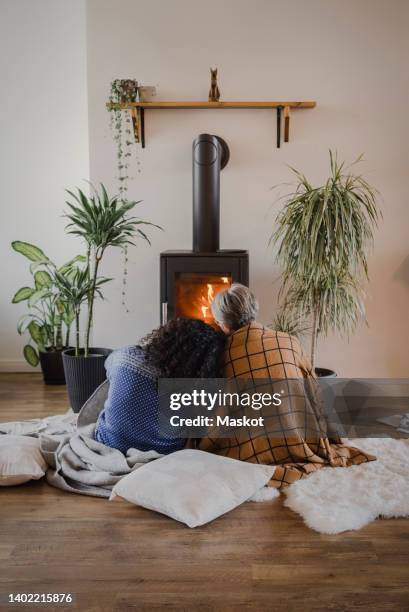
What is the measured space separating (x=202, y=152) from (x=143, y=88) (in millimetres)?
595

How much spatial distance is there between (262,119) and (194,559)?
2930 mm

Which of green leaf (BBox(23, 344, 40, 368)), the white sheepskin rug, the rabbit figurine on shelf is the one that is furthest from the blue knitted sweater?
green leaf (BBox(23, 344, 40, 368))

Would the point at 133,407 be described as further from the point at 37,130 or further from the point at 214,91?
the point at 37,130

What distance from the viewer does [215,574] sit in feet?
5.88

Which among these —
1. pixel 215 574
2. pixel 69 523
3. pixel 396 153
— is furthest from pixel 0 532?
pixel 396 153

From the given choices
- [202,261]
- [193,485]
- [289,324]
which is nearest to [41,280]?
[202,261]

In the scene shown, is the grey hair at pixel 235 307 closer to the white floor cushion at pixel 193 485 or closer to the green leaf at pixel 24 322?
the white floor cushion at pixel 193 485

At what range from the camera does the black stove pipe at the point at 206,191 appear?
12.4ft

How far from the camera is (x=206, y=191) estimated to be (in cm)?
380

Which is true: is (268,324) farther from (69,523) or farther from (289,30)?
(69,523)

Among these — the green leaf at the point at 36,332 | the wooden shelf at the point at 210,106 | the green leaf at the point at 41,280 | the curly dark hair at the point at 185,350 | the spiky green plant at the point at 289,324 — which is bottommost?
the green leaf at the point at 36,332

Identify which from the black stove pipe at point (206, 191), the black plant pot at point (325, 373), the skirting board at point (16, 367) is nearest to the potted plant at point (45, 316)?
the skirting board at point (16, 367)

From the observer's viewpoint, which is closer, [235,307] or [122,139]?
[235,307]

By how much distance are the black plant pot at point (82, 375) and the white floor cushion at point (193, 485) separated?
135cm
